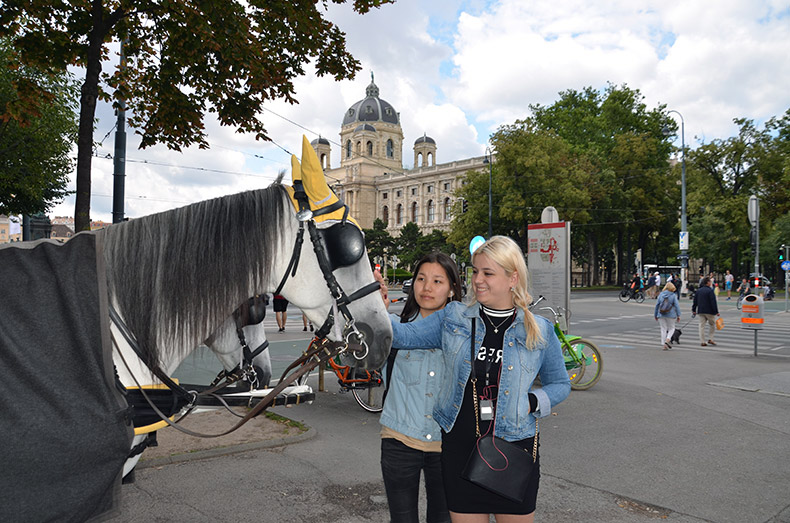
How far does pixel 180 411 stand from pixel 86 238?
790 millimetres

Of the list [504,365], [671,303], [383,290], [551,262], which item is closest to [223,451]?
[383,290]

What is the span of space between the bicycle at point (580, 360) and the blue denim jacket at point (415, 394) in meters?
5.57

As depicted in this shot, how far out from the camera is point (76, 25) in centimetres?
595

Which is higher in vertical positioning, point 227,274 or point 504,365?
point 227,274

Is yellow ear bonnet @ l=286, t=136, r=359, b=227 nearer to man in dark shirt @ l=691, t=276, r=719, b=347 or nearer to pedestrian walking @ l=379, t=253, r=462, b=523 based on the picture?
pedestrian walking @ l=379, t=253, r=462, b=523

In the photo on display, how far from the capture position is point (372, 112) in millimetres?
112188

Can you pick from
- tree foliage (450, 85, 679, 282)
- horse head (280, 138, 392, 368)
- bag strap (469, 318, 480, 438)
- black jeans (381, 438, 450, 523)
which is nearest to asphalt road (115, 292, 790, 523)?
black jeans (381, 438, 450, 523)

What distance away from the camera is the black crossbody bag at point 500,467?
7.14 feet

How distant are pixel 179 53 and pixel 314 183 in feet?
17.1

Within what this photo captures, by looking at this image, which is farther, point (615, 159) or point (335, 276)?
point (615, 159)

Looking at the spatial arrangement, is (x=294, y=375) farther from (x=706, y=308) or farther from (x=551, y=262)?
(x=706, y=308)

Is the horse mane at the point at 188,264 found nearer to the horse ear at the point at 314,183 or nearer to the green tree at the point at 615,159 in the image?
the horse ear at the point at 314,183

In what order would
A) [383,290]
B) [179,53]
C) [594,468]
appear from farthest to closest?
[179,53] < [594,468] < [383,290]

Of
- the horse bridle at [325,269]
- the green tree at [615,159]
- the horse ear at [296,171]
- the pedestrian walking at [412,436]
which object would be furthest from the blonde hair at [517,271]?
the green tree at [615,159]
